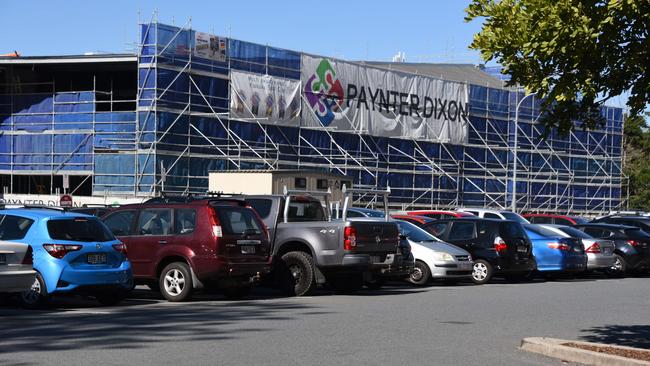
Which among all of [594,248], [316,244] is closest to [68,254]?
[316,244]

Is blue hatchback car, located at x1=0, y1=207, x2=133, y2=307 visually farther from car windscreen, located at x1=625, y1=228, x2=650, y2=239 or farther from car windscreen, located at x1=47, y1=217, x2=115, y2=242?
car windscreen, located at x1=625, y1=228, x2=650, y2=239

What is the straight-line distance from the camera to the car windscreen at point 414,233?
22.9 m

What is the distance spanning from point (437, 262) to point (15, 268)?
10858mm

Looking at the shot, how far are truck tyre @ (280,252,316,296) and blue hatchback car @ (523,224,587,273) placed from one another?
951 cm

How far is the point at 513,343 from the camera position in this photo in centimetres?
1201

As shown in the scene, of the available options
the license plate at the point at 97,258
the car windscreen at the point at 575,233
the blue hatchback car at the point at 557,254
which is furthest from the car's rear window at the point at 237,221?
the car windscreen at the point at 575,233

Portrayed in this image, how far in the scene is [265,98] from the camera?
44.4 meters

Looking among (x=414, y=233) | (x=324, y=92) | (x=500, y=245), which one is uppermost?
(x=324, y=92)

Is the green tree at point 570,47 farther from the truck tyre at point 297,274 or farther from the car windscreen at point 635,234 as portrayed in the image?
the car windscreen at point 635,234

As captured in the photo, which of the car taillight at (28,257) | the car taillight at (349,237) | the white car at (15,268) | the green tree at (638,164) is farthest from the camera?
the green tree at (638,164)

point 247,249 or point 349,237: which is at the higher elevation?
point 349,237

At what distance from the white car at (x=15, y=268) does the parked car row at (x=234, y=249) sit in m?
0.01

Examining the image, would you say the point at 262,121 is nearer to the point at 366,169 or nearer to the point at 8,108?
the point at 366,169

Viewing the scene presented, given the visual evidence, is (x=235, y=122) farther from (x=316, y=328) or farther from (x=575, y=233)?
(x=316, y=328)
